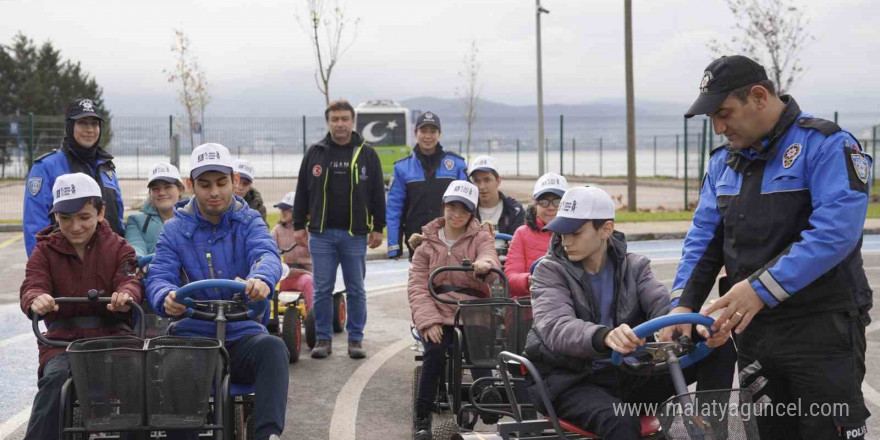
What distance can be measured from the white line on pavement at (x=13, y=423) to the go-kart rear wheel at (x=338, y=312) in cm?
363

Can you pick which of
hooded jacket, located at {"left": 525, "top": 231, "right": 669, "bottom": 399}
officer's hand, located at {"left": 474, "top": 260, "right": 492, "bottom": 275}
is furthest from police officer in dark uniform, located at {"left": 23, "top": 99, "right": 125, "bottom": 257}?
hooded jacket, located at {"left": 525, "top": 231, "right": 669, "bottom": 399}

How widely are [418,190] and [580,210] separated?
5.04 m

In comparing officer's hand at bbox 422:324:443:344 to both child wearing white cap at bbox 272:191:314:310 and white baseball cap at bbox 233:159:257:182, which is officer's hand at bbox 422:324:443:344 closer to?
child wearing white cap at bbox 272:191:314:310

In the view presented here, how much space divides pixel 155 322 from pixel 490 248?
2352mm

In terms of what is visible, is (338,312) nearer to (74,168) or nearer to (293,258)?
(293,258)

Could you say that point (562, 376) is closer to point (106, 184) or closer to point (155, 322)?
point (155, 322)

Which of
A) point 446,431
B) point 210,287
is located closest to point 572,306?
point 446,431

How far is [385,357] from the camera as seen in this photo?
8.89m

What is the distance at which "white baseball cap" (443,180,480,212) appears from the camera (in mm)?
6848

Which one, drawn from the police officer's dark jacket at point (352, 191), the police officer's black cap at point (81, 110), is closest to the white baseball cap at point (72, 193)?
the police officer's black cap at point (81, 110)

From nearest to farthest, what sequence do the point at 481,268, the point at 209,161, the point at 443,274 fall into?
the point at 209,161
the point at 481,268
the point at 443,274

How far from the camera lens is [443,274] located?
22.3 feet

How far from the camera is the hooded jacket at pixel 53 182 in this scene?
22.4 ft

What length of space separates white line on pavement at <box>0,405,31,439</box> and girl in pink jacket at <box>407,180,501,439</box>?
270cm
